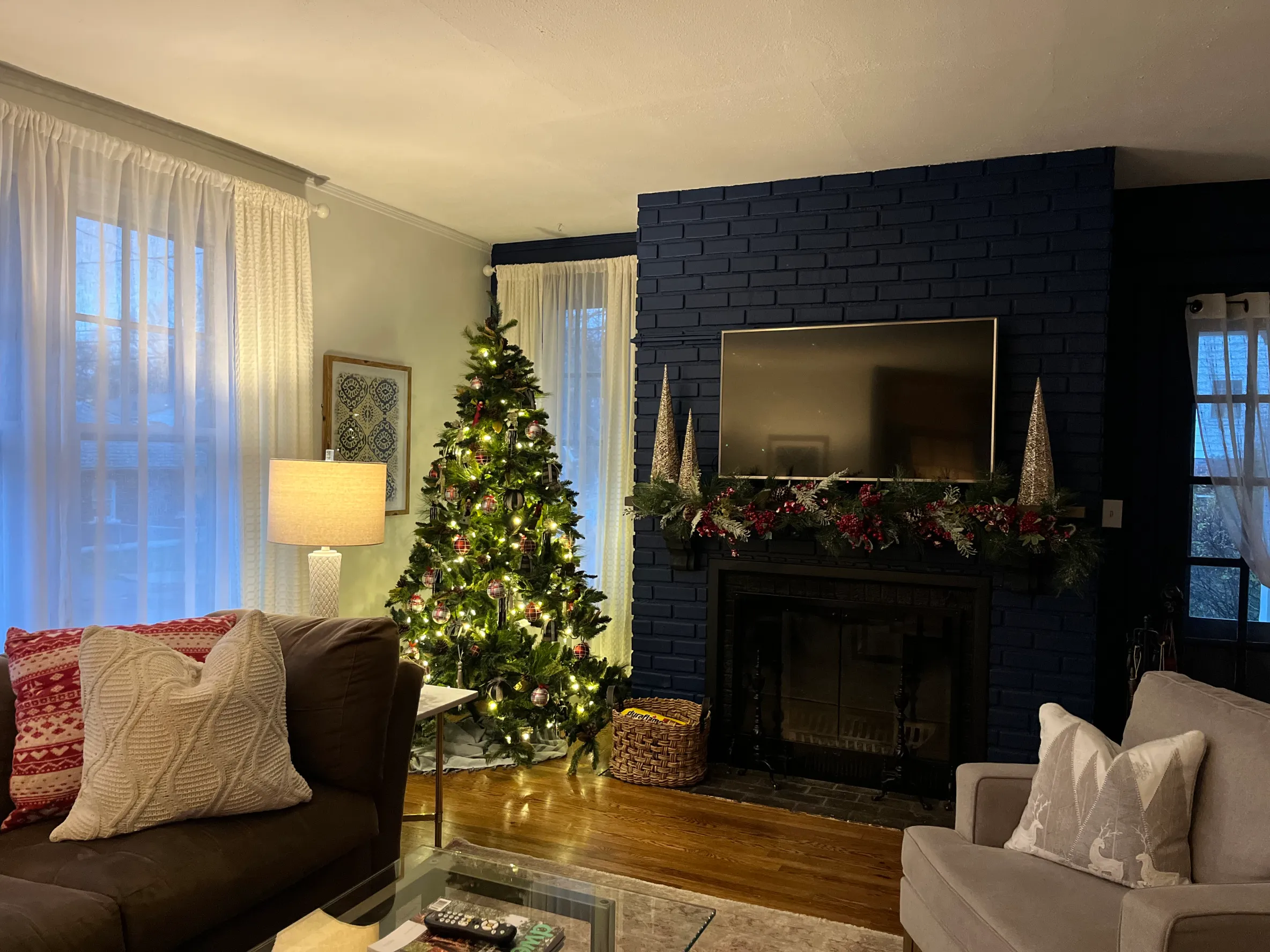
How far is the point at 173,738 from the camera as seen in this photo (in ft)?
6.98

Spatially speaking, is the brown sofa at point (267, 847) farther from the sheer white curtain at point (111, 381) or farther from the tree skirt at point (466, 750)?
the tree skirt at point (466, 750)

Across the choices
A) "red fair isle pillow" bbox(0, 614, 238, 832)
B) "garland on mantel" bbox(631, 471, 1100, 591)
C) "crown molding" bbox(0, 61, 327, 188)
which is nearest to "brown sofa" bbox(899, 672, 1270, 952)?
"garland on mantel" bbox(631, 471, 1100, 591)

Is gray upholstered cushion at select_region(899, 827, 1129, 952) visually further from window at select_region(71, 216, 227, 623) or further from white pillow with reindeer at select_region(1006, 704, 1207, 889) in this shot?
window at select_region(71, 216, 227, 623)

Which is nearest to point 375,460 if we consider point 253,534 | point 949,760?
point 253,534

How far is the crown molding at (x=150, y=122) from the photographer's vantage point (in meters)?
3.03

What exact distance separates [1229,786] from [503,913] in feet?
5.13

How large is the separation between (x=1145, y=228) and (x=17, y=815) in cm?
464

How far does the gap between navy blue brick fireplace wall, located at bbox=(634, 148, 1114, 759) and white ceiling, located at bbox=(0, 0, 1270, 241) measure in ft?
0.53

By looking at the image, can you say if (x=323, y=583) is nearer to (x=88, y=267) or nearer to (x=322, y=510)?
(x=322, y=510)

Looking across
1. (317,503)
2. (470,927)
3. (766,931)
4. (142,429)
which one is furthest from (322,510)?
(766,931)

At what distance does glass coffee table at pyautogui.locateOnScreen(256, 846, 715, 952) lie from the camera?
1.79m

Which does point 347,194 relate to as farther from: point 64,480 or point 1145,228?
point 1145,228

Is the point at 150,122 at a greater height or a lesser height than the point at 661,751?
greater

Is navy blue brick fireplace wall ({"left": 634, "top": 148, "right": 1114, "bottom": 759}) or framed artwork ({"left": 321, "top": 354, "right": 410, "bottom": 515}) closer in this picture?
navy blue brick fireplace wall ({"left": 634, "top": 148, "right": 1114, "bottom": 759})
